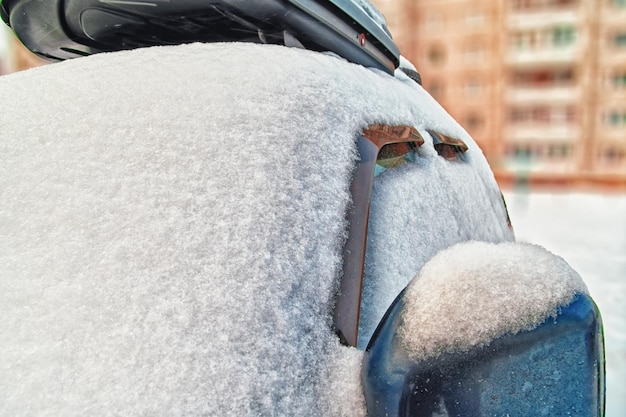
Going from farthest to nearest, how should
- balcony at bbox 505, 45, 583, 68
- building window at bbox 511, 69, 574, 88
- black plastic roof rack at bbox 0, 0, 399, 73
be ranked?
building window at bbox 511, 69, 574, 88
balcony at bbox 505, 45, 583, 68
black plastic roof rack at bbox 0, 0, 399, 73

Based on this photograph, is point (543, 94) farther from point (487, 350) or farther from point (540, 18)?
point (487, 350)

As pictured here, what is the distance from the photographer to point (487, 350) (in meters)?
0.68

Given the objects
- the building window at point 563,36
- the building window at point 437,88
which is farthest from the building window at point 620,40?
the building window at point 437,88

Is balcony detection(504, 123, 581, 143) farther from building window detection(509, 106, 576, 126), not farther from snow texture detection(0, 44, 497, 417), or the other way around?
snow texture detection(0, 44, 497, 417)

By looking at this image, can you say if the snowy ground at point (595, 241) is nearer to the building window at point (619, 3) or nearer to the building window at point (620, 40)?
the building window at point (620, 40)

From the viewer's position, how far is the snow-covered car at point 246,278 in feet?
2.24

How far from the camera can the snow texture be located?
68 centimetres

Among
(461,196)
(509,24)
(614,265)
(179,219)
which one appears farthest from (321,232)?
(509,24)

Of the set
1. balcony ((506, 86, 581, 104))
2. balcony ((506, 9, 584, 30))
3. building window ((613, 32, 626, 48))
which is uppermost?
balcony ((506, 9, 584, 30))

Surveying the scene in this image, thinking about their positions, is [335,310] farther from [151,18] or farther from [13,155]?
[151,18]

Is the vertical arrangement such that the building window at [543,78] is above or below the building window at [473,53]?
below

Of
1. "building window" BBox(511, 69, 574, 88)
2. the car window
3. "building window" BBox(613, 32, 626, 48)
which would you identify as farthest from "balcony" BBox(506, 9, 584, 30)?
the car window

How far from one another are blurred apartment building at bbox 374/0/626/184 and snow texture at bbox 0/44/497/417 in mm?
27547

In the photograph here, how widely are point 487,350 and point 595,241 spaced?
7.99 metres
